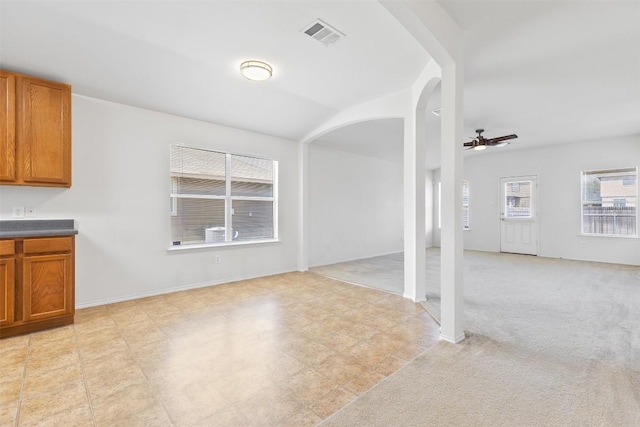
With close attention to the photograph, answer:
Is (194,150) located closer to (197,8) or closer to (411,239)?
(197,8)

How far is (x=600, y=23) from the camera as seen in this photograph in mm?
2533

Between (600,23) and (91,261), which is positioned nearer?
(600,23)

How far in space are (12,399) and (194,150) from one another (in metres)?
3.47

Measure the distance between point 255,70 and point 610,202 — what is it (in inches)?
317

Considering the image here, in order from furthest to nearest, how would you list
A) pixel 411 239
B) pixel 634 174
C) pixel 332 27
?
pixel 634 174, pixel 411 239, pixel 332 27

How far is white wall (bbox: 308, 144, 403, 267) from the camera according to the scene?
20.8 ft

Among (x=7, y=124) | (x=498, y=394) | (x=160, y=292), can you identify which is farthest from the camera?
(x=160, y=292)

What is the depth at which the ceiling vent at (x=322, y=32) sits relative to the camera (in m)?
2.66

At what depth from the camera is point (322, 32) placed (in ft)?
9.09

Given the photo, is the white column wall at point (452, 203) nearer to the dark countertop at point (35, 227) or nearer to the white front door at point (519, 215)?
the dark countertop at point (35, 227)

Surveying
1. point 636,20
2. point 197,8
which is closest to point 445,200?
point 636,20

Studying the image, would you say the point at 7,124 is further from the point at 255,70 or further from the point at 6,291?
the point at 255,70

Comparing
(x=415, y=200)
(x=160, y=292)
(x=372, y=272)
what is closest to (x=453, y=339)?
(x=415, y=200)

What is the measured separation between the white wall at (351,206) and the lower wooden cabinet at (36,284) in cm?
398
